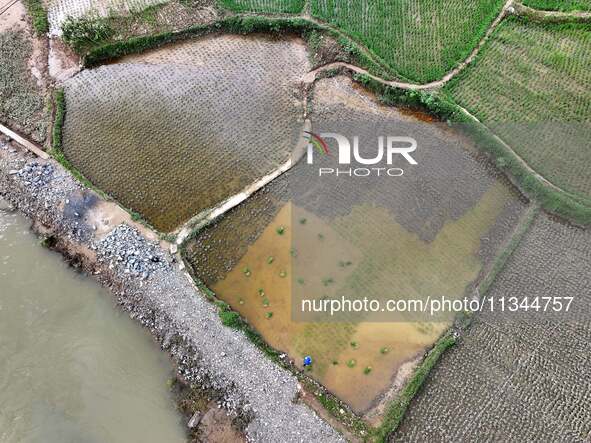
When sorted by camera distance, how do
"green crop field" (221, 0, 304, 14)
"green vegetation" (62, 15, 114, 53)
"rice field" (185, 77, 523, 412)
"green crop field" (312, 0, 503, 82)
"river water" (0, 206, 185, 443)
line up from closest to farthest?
"river water" (0, 206, 185, 443), "rice field" (185, 77, 523, 412), "green crop field" (312, 0, 503, 82), "green vegetation" (62, 15, 114, 53), "green crop field" (221, 0, 304, 14)

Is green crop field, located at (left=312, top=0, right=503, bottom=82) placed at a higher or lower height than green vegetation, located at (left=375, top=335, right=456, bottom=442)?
higher

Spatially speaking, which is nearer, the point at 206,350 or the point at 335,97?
the point at 206,350

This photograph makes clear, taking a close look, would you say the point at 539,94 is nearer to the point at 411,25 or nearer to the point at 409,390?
the point at 411,25

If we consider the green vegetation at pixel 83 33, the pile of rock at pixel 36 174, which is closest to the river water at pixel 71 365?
the pile of rock at pixel 36 174

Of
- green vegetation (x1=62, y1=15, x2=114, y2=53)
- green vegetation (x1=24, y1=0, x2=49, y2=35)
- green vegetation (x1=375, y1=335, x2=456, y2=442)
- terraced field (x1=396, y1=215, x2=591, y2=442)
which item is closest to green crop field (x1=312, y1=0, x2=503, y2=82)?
terraced field (x1=396, y1=215, x2=591, y2=442)

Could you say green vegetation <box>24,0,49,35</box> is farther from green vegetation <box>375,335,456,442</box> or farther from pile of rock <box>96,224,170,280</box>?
green vegetation <box>375,335,456,442</box>

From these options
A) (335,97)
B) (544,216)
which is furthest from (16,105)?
(544,216)

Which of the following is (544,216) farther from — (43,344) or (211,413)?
(43,344)
